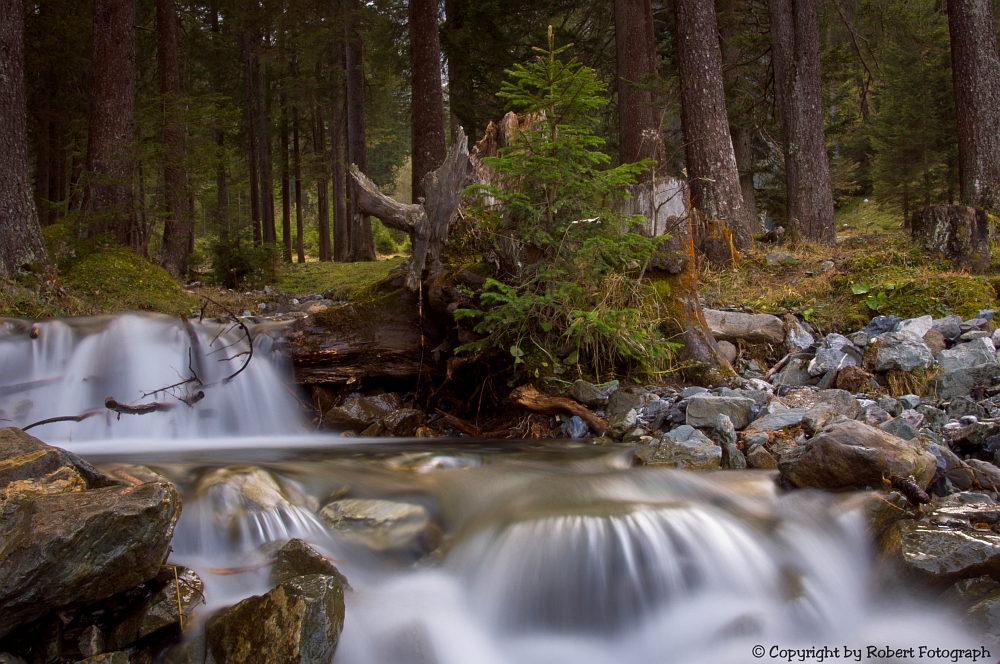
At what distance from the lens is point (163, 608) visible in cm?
311

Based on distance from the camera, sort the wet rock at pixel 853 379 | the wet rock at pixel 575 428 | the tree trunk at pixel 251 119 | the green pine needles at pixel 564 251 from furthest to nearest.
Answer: the tree trunk at pixel 251 119 < the wet rock at pixel 575 428 < the wet rock at pixel 853 379 < the green pine needles at pixel 564 251

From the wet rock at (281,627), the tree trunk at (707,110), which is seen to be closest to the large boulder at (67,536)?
the wet rock at (281,627)

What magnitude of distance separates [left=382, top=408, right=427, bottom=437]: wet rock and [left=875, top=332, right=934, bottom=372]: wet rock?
428 cm

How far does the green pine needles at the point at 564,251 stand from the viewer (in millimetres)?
5633

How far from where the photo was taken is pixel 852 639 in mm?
3344

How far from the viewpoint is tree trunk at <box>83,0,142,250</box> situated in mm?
10289

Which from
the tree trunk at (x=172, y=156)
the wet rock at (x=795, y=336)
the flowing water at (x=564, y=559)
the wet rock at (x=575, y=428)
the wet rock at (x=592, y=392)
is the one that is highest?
the tree trunk at (x=172, y=156)

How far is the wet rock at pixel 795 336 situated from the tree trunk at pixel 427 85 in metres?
6.81

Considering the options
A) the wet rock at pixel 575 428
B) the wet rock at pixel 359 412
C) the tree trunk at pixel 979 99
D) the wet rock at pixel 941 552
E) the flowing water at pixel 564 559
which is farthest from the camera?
the tree trunk at pixel 979 99

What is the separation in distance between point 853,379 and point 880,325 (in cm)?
125

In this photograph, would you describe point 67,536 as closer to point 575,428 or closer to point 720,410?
point 575,428

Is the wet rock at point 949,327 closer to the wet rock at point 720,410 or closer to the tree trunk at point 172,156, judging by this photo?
the wet rock at point 720,410

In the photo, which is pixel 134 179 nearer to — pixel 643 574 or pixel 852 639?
pixel 643 574

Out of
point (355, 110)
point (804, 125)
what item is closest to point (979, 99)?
point (804, 125)
